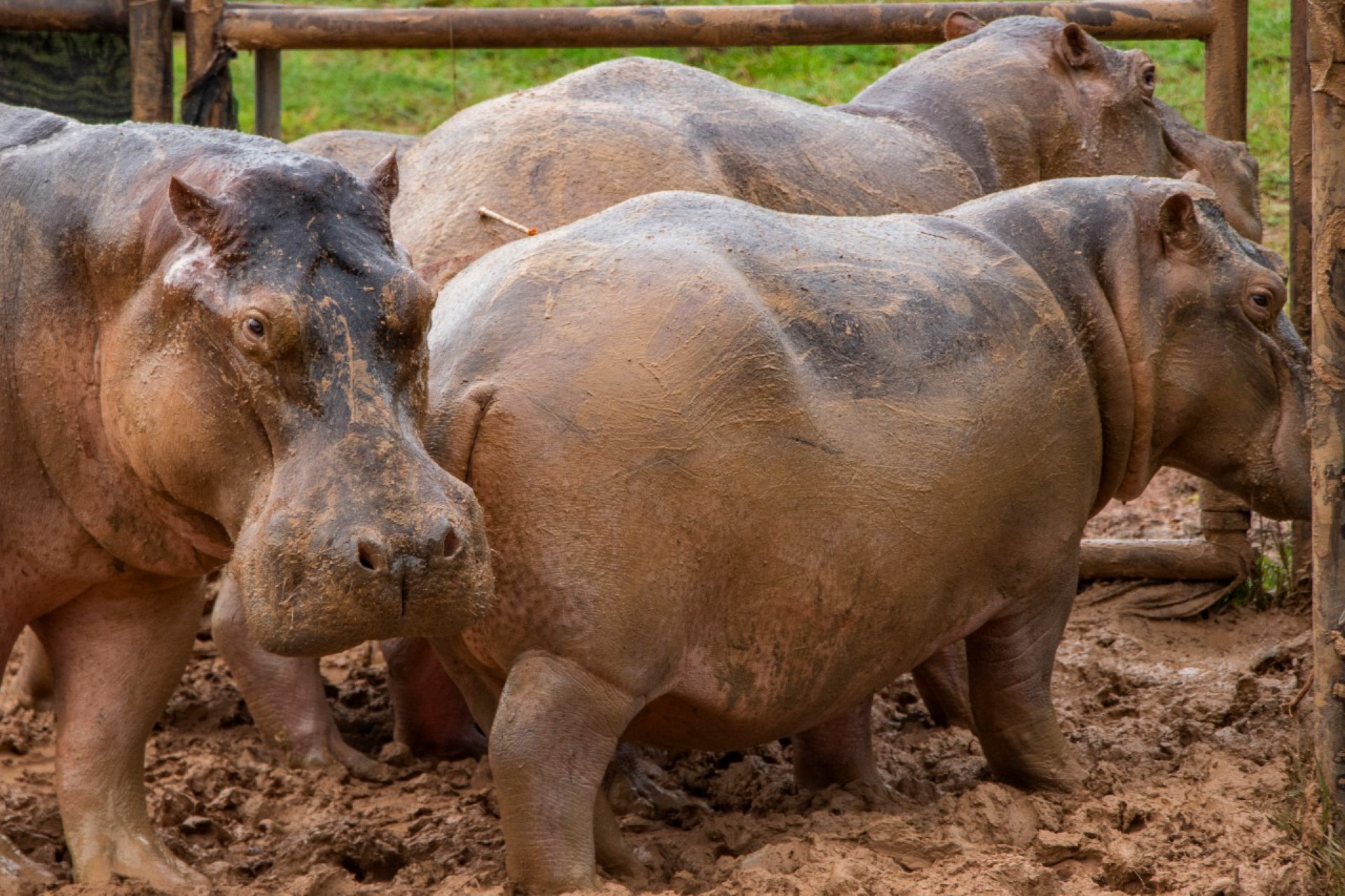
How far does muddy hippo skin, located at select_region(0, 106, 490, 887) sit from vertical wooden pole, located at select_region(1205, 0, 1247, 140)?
12.0 ft

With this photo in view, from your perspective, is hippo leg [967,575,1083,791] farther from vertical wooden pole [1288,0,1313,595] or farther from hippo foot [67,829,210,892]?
hippo foot [67,829,210,892]

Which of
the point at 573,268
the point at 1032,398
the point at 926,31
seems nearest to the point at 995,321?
the point at 1032,398

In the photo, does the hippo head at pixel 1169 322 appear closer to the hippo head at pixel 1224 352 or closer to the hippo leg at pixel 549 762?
the hippo head at pixel 1224 352

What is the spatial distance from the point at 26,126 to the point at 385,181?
31.7 inches

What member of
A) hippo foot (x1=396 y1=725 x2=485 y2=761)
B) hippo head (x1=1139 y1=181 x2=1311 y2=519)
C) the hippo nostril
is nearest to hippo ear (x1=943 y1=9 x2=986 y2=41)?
hippo head (x1=1139 y1=181 x2=1311 y2=519)

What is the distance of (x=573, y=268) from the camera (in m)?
3.49

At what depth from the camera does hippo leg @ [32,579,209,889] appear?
3.52 metres

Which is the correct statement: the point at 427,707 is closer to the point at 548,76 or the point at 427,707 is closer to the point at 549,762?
the point at 549,762

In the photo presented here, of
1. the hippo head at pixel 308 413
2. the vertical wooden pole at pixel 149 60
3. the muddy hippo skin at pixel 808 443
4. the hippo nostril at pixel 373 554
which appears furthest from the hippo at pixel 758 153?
the hippo nostril at pixel 373 554

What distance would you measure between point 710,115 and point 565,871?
8.33ft

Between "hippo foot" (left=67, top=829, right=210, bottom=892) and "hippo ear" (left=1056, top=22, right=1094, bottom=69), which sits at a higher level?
"hippo ear" (left=1056, top=22, right=1094, bottom=69)

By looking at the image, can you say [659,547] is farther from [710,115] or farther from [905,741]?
[710,115]

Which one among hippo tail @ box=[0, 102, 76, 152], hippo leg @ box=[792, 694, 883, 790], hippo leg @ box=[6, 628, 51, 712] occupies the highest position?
hippo tail @ box=[0, 102, 76, 152]

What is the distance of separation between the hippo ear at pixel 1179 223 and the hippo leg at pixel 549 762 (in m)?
1.85
